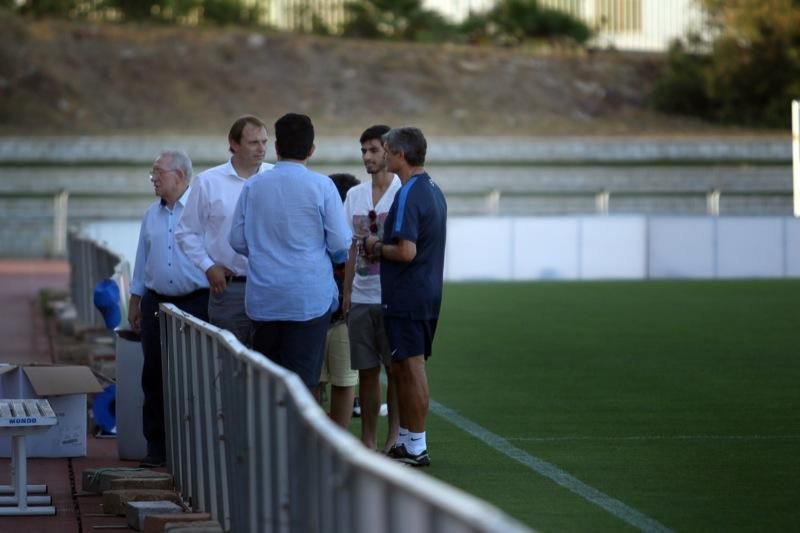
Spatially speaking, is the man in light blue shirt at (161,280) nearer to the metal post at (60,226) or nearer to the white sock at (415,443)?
the white sock at (415,443)

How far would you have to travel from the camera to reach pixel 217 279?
30.8 feet

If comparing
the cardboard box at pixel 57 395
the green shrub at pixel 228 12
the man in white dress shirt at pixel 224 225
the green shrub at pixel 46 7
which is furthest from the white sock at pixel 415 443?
the green shrub at pixel 228 12

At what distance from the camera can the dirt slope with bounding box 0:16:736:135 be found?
196ft

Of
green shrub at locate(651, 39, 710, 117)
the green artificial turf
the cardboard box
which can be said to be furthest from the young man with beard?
green shrub at locate(651, 39, 710, 117)

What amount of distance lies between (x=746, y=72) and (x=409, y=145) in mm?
55327

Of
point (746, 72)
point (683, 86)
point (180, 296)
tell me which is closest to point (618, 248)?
point (180, 296)

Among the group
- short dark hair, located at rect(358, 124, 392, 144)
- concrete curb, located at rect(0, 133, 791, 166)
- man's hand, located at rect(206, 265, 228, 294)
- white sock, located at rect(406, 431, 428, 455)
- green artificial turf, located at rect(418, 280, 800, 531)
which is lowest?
green artificial turf, located at rect(418, 280, 800, 531)

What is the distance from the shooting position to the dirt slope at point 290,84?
59.8 meters

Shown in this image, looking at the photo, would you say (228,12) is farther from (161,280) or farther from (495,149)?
(161,280)

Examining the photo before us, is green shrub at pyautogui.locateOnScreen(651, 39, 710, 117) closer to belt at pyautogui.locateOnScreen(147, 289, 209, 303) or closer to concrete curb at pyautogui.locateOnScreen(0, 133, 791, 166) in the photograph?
concrete curb at pyautogui.locateOnScreen(0, 133, 791, 166)

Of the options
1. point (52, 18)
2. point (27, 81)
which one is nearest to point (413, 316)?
point (27, 81)

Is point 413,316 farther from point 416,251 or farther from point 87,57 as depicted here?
point 87,57

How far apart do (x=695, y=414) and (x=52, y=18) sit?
55.4m

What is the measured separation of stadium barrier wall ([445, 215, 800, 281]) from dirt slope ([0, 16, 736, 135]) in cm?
2524
